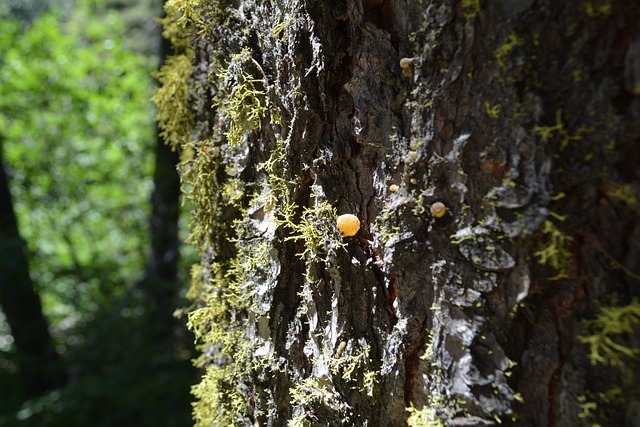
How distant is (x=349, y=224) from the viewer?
1145mm

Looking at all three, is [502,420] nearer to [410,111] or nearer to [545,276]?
[545,276]

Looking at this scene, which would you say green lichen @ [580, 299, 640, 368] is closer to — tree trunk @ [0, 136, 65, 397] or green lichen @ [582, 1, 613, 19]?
green lichen @ [582, 1, 613, 19]

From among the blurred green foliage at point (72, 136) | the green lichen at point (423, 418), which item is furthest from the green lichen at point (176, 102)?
the blurred green foliage at point (72, 136)

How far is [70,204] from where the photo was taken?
7.64m

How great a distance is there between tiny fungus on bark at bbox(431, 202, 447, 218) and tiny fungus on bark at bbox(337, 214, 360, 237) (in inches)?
8.3

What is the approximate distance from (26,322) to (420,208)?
595 centimetres

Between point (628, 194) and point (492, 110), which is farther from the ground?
point (492, 110)

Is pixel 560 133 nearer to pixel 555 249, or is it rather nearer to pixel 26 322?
pixel 555 249

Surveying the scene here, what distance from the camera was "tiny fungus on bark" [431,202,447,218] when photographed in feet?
3.23

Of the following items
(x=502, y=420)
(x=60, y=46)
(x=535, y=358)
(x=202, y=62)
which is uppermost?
(x=60, y=46)

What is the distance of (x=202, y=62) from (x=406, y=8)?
0.69 meters

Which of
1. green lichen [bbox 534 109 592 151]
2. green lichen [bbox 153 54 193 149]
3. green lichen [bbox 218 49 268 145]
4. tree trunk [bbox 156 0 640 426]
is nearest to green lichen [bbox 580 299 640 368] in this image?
tree trunk [bbox 156 0 640 426]

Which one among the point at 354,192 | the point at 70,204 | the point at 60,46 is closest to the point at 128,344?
the point at 70,204

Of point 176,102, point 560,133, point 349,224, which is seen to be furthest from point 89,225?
point 560,133
